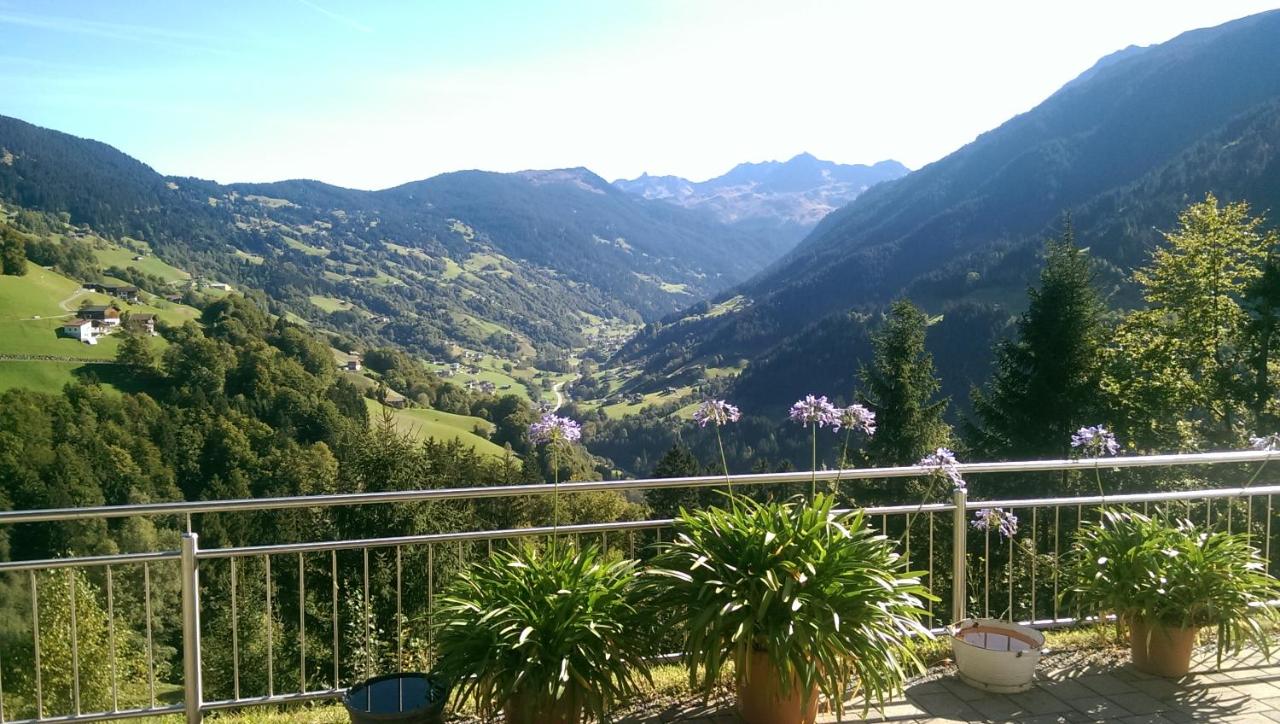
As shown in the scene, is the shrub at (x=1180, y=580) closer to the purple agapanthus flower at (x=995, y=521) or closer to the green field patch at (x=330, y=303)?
the purple agapanthus flower at (x=995, y=521)

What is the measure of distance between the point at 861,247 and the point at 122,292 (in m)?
141

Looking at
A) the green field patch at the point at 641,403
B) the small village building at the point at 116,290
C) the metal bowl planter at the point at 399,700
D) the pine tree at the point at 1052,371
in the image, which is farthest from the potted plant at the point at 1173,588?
the green field patch at the point at 641,403

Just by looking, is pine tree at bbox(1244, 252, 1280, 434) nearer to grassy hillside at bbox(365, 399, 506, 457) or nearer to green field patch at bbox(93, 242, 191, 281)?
grassy hillside at bbox(365, 399, 506, 457)

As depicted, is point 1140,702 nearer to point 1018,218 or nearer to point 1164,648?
point 1164,648

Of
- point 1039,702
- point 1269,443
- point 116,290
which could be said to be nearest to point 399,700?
point 1039,702

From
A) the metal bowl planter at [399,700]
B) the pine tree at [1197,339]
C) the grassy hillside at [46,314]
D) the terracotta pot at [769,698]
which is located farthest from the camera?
the grassy hillside at [46,314]

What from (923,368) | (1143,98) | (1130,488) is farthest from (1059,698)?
(1143,98)

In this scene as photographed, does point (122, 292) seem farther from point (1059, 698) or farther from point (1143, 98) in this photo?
point (1143, 98)

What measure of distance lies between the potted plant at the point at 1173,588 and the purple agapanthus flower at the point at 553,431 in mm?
3075

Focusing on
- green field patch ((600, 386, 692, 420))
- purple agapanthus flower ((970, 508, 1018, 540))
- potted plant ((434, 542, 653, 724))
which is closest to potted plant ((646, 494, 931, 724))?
potted plant ((434, 542, 653, 724))

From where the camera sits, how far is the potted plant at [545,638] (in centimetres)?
334

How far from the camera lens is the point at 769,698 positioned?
361 centimetres

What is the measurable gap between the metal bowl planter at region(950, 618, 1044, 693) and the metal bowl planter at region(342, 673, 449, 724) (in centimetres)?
276

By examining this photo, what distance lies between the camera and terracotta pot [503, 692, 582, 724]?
11.1 ft
